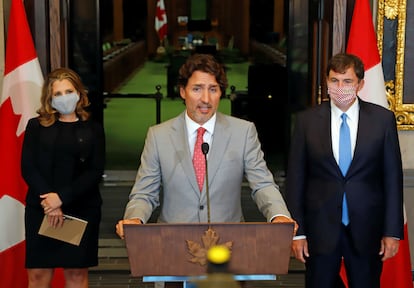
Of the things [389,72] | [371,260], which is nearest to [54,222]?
[371,260]

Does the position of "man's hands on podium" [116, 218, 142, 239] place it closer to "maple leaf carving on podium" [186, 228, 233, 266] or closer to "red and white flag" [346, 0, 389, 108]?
"maple leaf carving on podium" [186, 228, 233, 266]

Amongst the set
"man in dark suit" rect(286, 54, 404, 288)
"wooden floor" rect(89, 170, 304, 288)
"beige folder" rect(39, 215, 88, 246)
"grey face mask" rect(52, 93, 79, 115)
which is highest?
"grey face mask" rect(52, 93, 79, 115)

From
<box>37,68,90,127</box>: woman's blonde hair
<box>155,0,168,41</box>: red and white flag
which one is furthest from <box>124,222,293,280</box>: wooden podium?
<box>155,0,168,41</box>: red and white flag

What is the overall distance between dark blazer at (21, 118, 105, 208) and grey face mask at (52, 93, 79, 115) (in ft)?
0.30

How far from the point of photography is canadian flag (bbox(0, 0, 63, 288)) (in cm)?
465

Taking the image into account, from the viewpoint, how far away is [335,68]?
358cm

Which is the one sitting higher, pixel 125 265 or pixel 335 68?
pixel 335 68

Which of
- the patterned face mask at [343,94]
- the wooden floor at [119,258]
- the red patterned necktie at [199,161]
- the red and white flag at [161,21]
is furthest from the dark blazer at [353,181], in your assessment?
the red and white flag at [161,21]

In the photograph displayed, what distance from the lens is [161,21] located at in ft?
51.9

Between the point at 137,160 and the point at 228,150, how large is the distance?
19.9ft

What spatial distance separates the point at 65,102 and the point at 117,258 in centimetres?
223

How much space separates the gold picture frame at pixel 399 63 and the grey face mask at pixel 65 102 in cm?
226

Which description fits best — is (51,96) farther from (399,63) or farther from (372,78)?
(399,63)

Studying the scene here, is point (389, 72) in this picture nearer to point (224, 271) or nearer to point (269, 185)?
point (269, 185)
